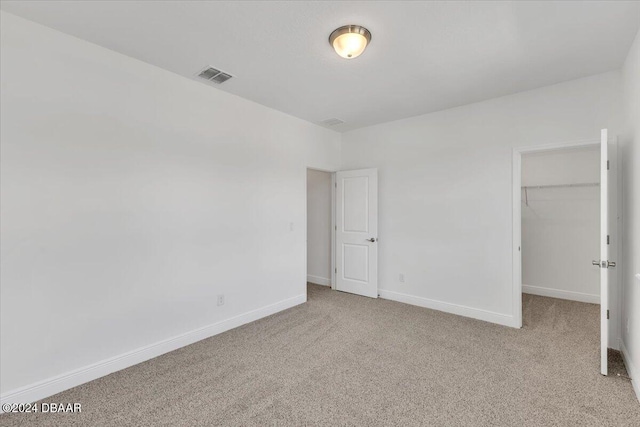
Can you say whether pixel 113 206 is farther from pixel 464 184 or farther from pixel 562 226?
pixel 562 226

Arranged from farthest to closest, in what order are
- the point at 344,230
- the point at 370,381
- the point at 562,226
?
the point at 344,230 < the point at 562,226 < the point at 370,381

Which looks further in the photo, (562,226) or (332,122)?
(562,226)

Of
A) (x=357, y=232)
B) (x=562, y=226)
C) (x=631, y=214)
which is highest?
(x=631, y=214)

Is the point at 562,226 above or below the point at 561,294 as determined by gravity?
above

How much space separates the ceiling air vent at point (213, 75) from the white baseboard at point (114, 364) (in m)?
2.64

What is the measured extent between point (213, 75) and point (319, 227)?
3218mm

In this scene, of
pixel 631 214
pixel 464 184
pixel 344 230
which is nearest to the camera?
pixel 631 214

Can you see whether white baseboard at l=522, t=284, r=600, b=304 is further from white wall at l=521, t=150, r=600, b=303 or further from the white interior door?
the white interior door

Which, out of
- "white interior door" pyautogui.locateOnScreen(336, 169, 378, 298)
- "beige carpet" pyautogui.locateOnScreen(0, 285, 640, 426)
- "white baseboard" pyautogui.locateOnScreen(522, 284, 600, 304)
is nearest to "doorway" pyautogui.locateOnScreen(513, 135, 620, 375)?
"white baseboard" pyautogui.locateOnScreen(522, 284, 600, 304)

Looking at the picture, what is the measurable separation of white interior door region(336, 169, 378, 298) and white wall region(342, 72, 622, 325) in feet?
0.52

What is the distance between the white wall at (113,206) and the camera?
208cm

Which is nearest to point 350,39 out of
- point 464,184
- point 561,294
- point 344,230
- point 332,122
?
point 332,122

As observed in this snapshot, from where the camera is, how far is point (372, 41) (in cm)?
235

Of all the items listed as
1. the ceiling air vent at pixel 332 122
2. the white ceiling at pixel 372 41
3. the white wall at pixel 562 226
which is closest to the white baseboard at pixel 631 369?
the white wall at pixel 562 226
